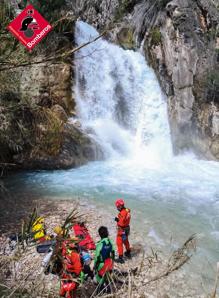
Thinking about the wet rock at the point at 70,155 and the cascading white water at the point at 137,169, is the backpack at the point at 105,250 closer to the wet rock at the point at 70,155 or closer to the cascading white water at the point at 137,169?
the cascading white water at the point at 137,169

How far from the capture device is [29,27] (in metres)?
2.94

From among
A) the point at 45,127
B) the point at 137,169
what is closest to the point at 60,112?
the point at 45,127

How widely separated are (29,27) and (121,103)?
1343 centimetres

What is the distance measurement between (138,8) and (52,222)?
49.5 feet

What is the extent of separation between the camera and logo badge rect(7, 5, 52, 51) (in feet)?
9.23

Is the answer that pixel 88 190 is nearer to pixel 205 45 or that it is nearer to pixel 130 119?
pixel 130 119

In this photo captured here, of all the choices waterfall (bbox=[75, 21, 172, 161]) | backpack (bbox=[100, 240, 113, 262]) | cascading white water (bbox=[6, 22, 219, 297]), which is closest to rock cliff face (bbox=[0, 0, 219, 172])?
waterfall (bbox=[75, 21, 172, 161])

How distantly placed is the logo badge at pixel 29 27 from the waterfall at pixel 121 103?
11.2 meters

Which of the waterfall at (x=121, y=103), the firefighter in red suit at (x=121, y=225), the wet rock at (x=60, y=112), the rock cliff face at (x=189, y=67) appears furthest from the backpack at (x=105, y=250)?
the rock cliff face at (x=189, y=67)

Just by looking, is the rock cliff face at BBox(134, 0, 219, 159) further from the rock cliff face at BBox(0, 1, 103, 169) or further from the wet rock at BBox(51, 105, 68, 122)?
the wet rock at BBox(51, 105, 68, 122)

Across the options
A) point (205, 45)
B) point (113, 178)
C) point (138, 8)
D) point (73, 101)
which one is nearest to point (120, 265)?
point (113, 178)

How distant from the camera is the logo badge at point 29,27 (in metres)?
2.81

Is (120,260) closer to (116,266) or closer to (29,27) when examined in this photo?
(116,266)

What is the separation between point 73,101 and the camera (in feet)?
47.3
